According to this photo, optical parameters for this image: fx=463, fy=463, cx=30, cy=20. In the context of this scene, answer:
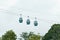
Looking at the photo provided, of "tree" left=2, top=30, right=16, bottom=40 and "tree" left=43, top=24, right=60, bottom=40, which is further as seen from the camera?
"tree" left=43, top=24, right=60, bottom=40

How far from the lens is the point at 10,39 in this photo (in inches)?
4754

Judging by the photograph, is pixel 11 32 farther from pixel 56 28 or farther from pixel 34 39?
pixel 56 28

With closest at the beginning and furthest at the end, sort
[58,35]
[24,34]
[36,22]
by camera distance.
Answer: [36,22], [58,35], [24,34]

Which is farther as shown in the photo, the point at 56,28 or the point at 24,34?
the point at 24,34

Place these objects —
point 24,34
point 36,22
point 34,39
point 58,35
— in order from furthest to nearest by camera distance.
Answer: point 24,34
point 58,35
point 34,39
point 36,22

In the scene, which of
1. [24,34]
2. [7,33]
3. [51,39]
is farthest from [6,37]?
[24,34]

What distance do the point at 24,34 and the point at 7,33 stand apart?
3714cm

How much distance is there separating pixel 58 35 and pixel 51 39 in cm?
246

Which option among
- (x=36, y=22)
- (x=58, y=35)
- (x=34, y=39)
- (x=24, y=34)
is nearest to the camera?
(x=36, y=22)

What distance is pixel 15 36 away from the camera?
124m

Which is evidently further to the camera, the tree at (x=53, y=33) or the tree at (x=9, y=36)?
the tree at (x=53, y=33)

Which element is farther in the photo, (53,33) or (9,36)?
(53,33)

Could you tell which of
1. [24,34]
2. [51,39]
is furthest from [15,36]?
[24,34]

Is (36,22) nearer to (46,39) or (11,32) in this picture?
(11,32)
